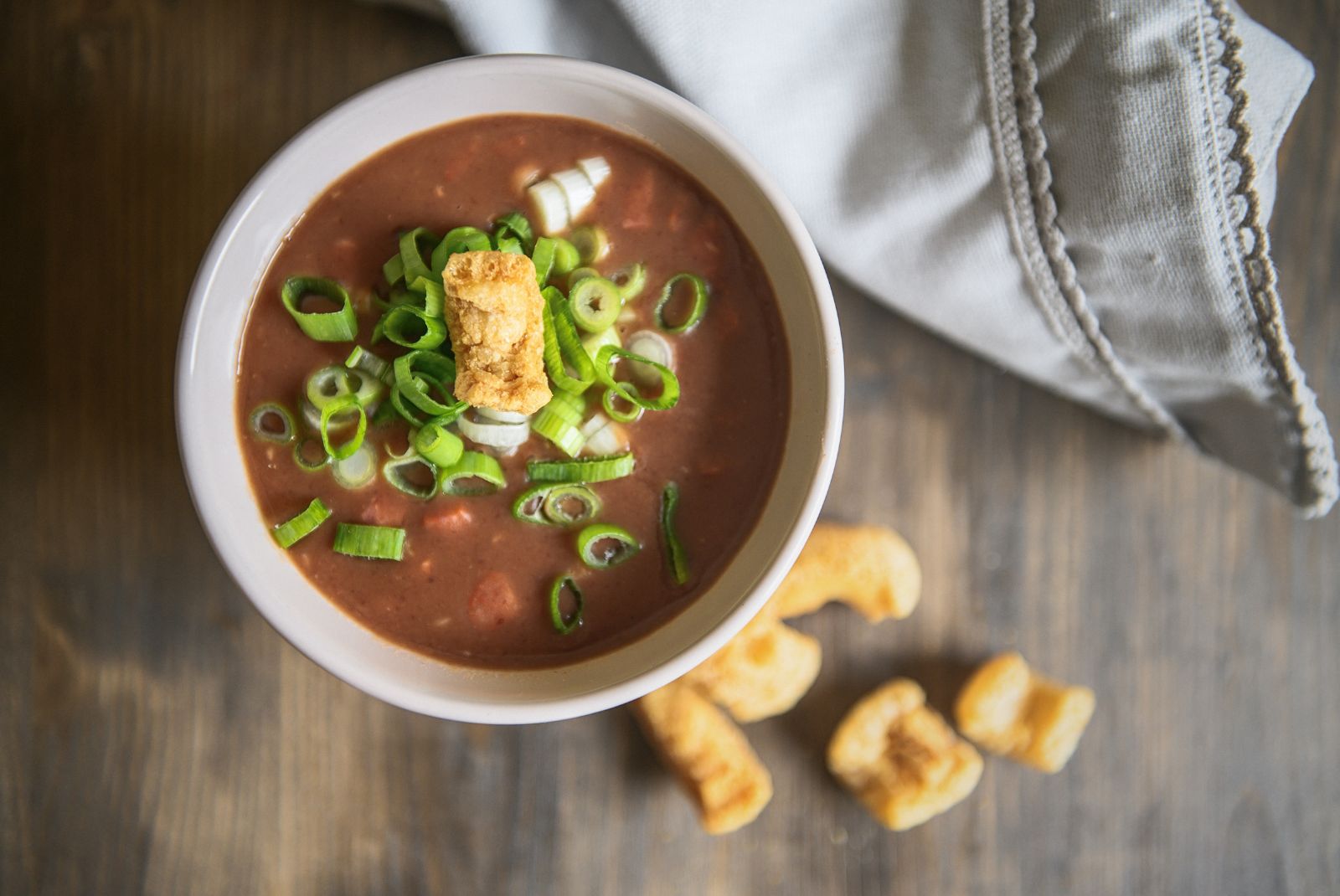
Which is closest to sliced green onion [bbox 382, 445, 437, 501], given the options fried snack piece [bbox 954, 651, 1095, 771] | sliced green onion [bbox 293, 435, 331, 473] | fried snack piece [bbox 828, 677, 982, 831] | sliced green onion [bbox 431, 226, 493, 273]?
sliced green onion [bbox 293, 435, 331, 473]

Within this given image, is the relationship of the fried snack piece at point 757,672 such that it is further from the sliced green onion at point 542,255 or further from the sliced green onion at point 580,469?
the sliced green onion at point 542,255

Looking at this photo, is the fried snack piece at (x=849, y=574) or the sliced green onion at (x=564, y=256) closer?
the sliced green onion at (x=564, y=256)

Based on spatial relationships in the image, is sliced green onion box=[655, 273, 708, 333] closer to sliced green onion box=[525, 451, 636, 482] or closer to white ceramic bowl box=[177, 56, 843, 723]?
white ceramic bowl box=[177, 56, 843, 723]

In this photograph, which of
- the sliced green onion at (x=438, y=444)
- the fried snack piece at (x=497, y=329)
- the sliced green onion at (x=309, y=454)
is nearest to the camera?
the fried snack piece at (x=497, y=329)

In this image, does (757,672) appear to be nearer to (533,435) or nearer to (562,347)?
(533,435)

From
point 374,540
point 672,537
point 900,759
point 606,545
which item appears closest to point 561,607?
point 606,545

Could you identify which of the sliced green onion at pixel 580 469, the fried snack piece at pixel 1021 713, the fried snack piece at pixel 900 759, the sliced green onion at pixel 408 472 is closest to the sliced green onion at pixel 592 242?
the sliced green onion at pixel 580 469
